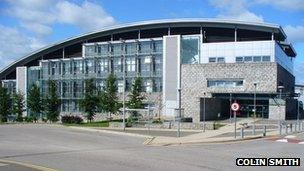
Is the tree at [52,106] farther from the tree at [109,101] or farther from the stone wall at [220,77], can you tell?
the stone wall at [220,77]

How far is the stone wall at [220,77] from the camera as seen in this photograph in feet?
224

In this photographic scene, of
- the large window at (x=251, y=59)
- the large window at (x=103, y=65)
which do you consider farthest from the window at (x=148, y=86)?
the large window at (x=251, y=59)

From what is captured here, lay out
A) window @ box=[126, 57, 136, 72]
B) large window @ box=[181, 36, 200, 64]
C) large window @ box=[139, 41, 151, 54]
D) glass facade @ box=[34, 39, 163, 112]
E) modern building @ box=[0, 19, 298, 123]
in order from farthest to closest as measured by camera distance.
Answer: window @ box=[126, 57, 136, 72]
large window @ box=[139, 41, 151, 54]
glass facade @ box=[34, 39, 163, 112]
large window @ box=[181, 36, 200, 64]
modern building @ box=[0, 19, 298, 123]

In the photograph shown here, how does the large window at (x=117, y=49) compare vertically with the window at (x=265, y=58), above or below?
above

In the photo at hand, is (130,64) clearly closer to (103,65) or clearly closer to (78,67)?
(103,65)

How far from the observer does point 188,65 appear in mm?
74938

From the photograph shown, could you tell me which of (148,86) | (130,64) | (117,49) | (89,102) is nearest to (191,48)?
(148,86)

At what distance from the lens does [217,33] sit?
3248 inches

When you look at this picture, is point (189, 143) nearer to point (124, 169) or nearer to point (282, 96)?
point (124, 169)

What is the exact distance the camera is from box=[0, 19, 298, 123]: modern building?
6931cm

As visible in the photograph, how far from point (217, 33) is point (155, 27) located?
427 inches

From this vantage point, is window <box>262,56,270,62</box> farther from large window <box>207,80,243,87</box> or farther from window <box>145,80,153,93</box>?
window <box>145,80,153,93</box>

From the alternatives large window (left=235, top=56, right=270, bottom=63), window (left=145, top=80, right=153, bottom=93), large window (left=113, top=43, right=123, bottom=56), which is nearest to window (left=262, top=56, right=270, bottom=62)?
large window (left=235, top=56, right=270, bottom=63)

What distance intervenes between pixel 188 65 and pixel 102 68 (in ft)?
55.9
